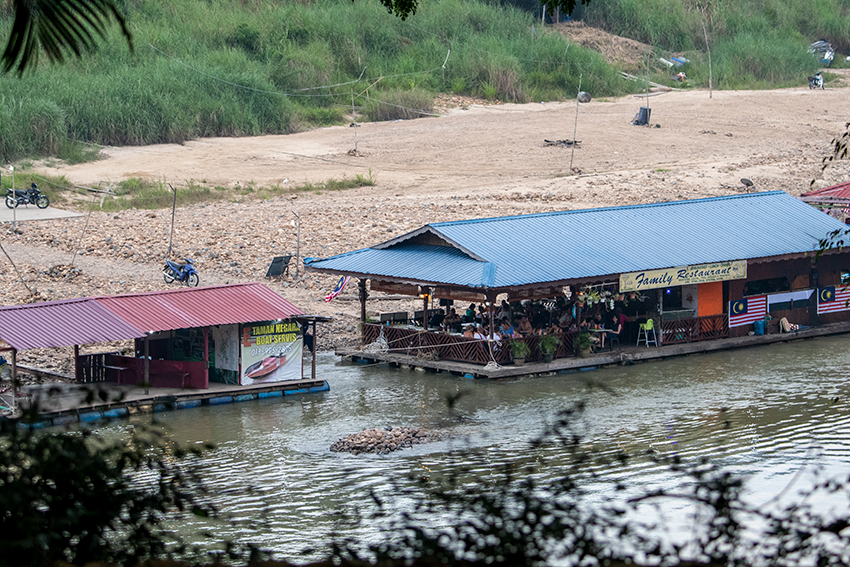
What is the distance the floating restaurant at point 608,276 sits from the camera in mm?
26547

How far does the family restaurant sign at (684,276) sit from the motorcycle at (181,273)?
11.9m

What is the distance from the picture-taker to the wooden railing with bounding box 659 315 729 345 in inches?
1146

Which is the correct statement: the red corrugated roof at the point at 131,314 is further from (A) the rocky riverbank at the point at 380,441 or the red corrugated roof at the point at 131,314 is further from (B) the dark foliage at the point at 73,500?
(B) the dark foliage at the point at 73,500

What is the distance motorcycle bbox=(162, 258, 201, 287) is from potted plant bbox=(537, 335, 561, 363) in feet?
33.6

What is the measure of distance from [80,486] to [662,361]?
75.6 ft

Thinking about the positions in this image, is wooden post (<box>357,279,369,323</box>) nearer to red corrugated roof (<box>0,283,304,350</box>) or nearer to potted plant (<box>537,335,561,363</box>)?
red corrugated roof (<box>0,283,304,350</box>)

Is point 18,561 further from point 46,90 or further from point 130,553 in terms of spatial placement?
point 46,90

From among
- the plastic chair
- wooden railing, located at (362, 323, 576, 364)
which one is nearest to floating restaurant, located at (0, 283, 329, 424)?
wooden railing, located at (362, 323, 576, 364)

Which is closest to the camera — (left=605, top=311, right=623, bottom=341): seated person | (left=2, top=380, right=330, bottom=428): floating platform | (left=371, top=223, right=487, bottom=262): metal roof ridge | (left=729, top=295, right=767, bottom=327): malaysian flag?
(left=2, top=380, right=330, bottom=428): floating platform

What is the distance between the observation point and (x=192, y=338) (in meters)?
24.8

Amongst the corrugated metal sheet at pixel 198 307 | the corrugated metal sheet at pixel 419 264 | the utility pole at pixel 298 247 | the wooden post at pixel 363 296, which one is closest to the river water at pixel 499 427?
the wooden post at pixel 363 296

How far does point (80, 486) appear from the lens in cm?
664

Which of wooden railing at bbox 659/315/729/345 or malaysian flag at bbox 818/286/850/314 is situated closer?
wooden railing at bbox 659/315/729/345

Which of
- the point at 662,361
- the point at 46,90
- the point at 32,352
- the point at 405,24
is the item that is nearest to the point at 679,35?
the point at 405,24
